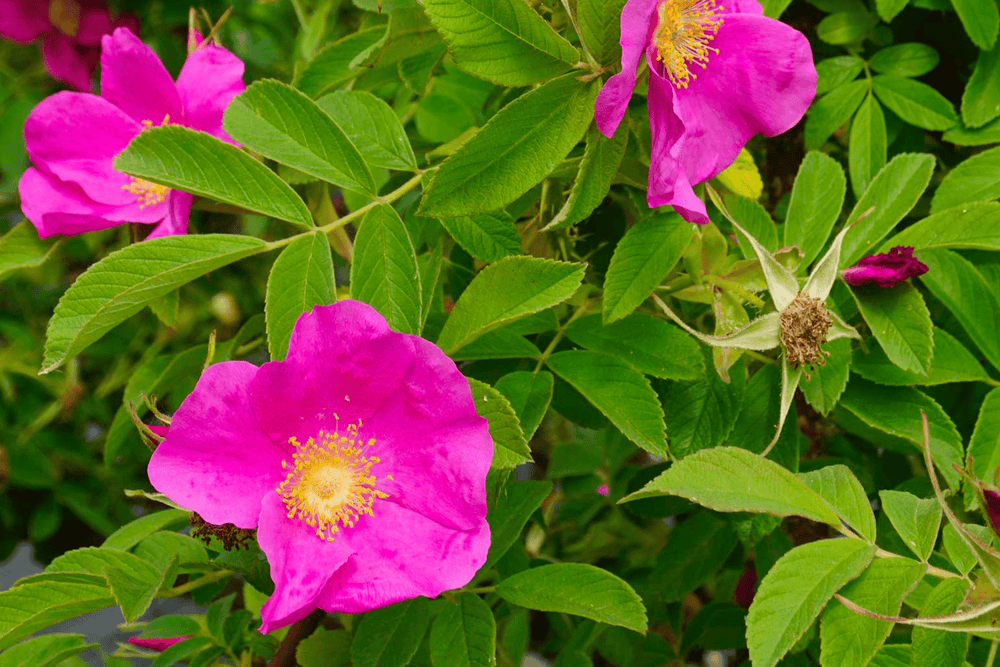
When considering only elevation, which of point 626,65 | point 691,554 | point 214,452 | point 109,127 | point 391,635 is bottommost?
point 691,554

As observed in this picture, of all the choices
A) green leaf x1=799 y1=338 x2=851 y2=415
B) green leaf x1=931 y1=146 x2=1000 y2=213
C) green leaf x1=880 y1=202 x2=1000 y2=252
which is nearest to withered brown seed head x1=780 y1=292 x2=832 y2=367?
green leaf x1=799 y1=338 x2=851 y2=415

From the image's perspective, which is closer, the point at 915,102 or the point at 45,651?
the point at 45,651

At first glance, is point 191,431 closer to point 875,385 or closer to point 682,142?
point 682,142

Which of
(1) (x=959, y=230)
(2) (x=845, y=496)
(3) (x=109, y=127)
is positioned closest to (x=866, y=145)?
(1) (x=959, y=230)

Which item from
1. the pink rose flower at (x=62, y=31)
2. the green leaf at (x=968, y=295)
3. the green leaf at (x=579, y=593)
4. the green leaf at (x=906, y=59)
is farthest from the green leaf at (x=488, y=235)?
the pink rose flower at (x=62, y=31)

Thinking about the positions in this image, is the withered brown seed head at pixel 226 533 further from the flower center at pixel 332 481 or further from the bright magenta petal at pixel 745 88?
the bright magenta petal at pixel 745 88

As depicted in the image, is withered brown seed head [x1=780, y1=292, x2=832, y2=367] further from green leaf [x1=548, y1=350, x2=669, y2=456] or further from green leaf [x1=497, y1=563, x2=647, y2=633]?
green leaf [x1=497, y1=563, x2=647, y2=633]

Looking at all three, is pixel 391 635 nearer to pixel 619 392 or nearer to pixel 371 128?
pixel 619 392
